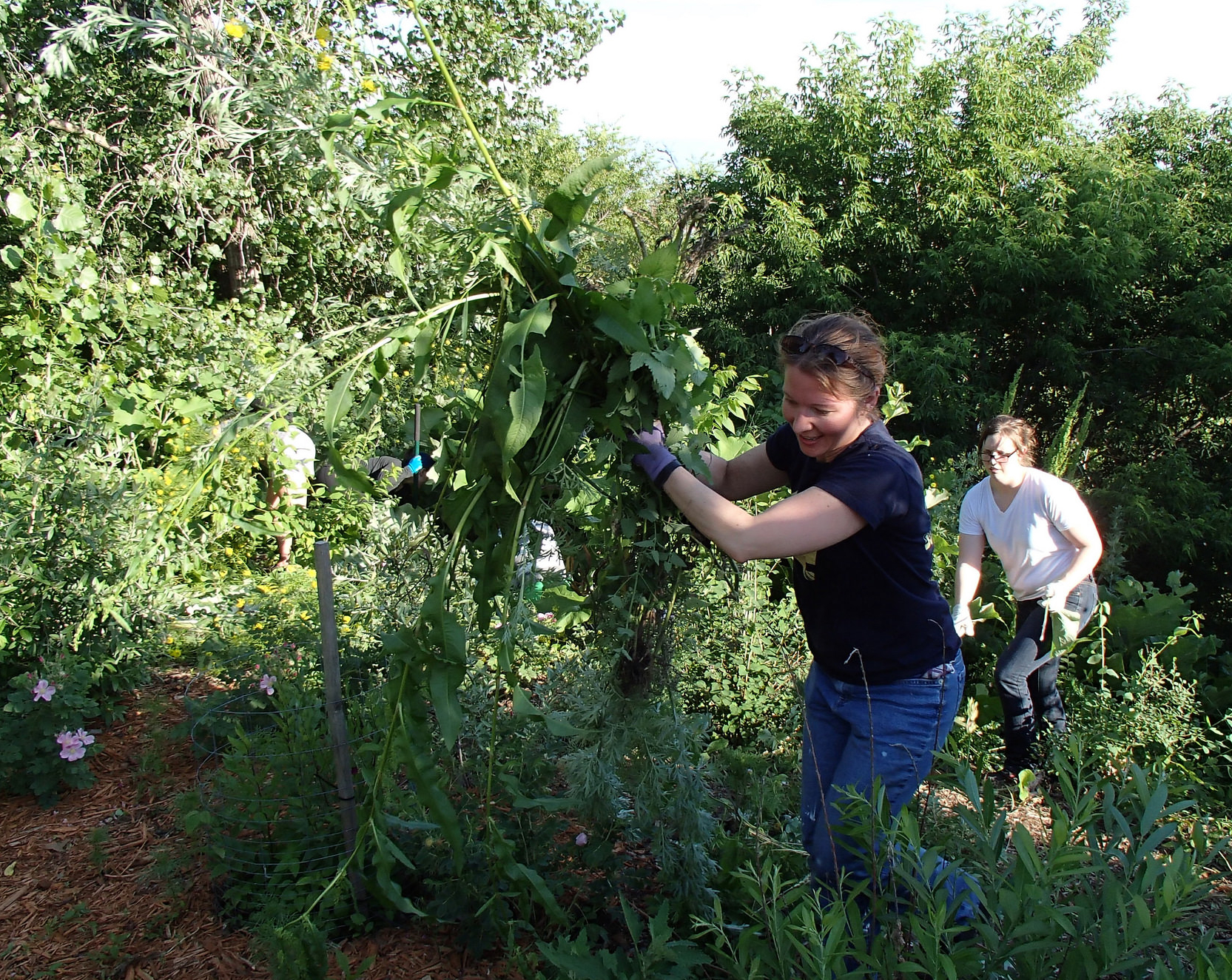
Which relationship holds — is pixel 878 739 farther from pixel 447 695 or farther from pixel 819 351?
pixel 447 695

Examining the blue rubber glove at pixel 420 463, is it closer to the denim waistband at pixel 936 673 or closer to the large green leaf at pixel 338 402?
the large green leaf at pixel 338 402

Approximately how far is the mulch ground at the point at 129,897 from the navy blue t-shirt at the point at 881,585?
4.14 ft

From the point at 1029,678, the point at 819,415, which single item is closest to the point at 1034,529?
the point at 1029,678

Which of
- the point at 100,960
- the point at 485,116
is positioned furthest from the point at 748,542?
the point at 485,116

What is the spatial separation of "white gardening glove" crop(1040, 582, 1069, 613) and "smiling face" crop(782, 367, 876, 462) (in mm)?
2063

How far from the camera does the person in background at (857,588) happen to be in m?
1.82

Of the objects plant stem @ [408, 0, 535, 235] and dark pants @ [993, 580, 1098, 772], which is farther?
dark pants @ [993, 580, 1098, 772]

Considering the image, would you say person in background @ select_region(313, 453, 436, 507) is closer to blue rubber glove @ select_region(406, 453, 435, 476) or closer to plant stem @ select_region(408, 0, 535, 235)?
blue rubber glove @ select_region(406, 453, 435, 476)

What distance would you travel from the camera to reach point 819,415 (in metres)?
1.89

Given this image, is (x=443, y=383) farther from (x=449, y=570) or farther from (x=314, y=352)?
(x=449, y=570)

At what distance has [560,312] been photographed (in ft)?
5.56

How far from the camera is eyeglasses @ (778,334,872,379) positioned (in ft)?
6.14

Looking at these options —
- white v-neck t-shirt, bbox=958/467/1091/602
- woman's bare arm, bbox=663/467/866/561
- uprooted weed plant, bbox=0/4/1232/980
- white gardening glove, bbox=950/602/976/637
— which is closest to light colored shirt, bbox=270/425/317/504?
uprooted weed plant, bbox=0/4/1232/980

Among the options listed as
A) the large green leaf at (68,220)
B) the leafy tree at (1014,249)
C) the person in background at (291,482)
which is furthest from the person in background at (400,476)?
the leafy tree at (1014,249)
